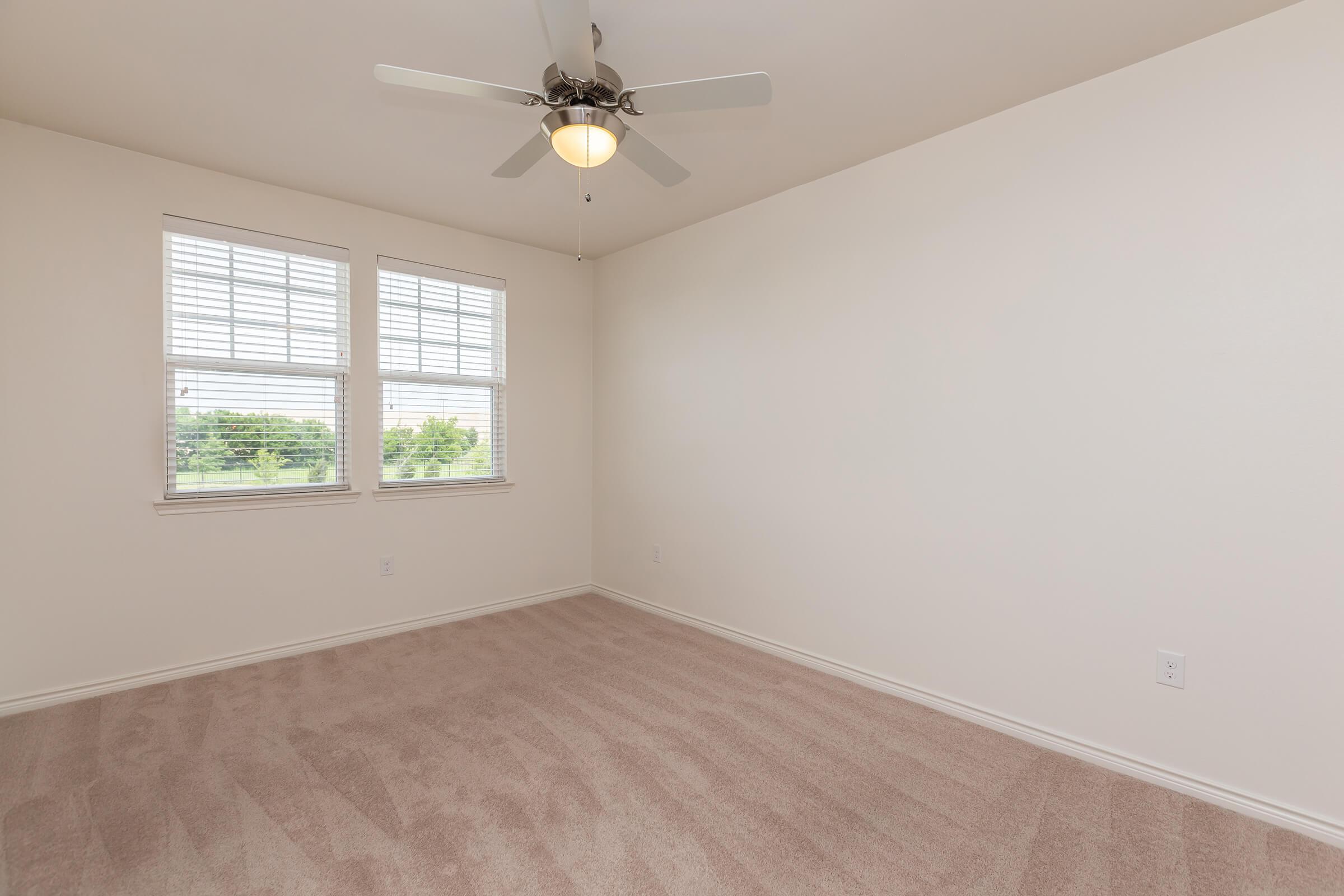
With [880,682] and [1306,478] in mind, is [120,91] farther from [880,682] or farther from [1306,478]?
[1306,478]

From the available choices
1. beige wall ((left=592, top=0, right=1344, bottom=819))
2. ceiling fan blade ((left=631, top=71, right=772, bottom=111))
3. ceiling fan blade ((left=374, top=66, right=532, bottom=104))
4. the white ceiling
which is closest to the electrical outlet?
beige wall ((left=592, top=0, right=1344, bottom=819))

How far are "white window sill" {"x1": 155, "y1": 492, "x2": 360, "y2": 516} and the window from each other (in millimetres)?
269

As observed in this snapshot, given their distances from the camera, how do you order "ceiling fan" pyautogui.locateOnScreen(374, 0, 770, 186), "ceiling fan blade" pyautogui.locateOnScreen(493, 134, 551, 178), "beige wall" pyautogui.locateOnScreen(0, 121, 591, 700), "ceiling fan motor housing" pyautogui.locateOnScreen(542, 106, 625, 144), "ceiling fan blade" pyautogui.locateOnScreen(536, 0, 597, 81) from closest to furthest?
1. "ceiling fan blade" pyautogui.locateOnScreen(536, 0, 597, 81)
2. "ceiling fan" pyautogui.locateOnScreen(374, 0, 770, 186)
3. "ceiling fan motor housing" pyautogui.locateOnScreen(542, 106, 625, 144)
4. "ceiling fan blade" pyautogui.locateOnScreen(493, 134, 551, 178)
5. "beige wall" pyautogui.locateOnScreen(0, 121, 591, 700)

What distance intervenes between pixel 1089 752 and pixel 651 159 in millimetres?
2710

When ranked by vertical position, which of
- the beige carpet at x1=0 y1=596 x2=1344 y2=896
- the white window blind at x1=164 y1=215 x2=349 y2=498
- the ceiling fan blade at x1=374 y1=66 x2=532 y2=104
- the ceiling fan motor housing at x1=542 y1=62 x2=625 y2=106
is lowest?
the beige carpet at x1=0 y1=596 x2=1344 y2=896

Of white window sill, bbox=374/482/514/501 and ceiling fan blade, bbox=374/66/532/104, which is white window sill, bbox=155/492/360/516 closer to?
white window sill, bbox=374/482/514/501

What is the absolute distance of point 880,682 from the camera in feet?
9.46

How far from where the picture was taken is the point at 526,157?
2.10 metres

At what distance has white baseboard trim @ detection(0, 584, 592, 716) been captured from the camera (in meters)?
2.65

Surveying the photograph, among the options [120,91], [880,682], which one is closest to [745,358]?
[880,682]

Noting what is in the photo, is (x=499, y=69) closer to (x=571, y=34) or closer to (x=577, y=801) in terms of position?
(x=571, y=34)

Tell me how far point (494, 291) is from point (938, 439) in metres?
3.00

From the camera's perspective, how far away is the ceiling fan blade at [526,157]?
199 cm

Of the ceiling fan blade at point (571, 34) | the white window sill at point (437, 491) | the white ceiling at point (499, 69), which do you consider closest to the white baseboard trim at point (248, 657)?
the white window sill at point (437, 491)
